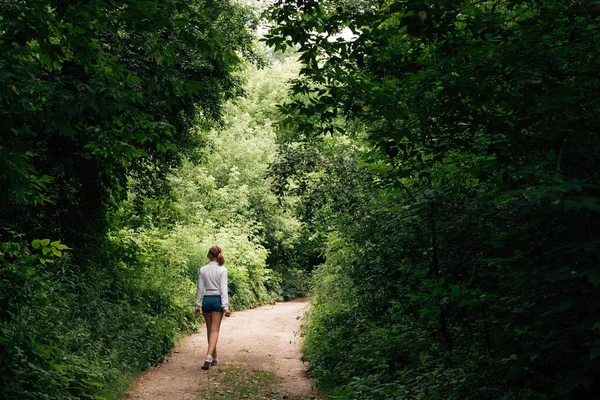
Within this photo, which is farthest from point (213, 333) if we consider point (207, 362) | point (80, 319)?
point (80, 319)

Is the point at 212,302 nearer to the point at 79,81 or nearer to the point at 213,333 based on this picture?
the point at 213,333

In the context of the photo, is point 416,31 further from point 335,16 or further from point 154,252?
point 154,252

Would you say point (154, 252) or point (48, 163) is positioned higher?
point (48, 163)

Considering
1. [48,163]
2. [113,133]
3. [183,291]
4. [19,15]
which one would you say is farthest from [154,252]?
[19,15]

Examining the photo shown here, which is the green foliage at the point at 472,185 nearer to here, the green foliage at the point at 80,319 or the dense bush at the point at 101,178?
the dense bush at the point at 101,178

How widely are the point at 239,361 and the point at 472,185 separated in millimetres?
5981

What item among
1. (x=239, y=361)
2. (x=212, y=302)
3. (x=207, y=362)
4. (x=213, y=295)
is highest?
(x=213, y=295)

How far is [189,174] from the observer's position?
2325 centimetres

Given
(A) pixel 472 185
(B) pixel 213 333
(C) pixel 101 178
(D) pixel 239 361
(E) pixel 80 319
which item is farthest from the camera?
(C) pixel 101 178

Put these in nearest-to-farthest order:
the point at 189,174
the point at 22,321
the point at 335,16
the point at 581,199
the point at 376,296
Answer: the point at 581,199
the point at 335,16
the point at 22,321
the point at 376,296
the point at 189,174

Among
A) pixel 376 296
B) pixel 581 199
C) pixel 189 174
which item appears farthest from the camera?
pixel 189 174

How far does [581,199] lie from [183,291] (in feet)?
42.7

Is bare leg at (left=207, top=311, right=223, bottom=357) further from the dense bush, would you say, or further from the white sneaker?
the dense bush

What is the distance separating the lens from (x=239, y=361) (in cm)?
1009
